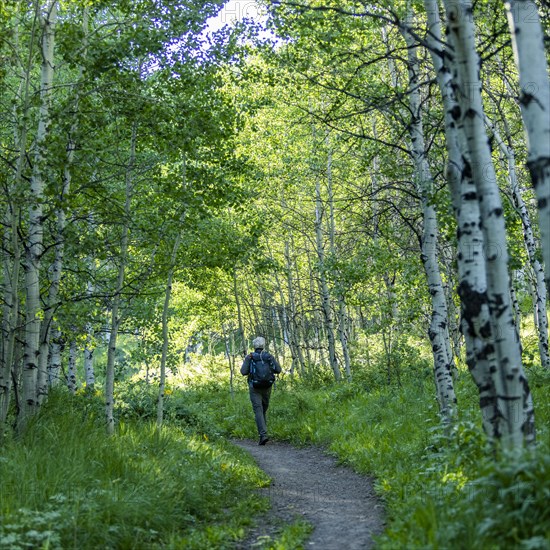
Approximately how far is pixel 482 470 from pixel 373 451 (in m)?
5.26

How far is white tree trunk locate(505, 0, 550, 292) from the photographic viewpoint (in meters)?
4.09

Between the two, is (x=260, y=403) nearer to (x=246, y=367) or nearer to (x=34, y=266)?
(x=246, y=367)

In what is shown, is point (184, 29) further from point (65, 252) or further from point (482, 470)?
point (482, 470)

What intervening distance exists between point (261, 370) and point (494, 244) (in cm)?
840

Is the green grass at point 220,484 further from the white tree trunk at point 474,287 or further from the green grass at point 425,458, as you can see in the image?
the white tree trunk at point 474,287

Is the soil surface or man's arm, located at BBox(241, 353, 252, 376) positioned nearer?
the soil surface

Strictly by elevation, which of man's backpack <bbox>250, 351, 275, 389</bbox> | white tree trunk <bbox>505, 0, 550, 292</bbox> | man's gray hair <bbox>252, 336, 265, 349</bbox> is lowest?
man's backpack <bbox>250, 351, 275, 389</bbox>

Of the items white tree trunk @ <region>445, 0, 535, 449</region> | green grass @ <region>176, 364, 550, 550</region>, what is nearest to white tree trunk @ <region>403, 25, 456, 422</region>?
green grass @ <region>176, 364, 550, 550</region>

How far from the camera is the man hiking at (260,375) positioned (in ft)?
41.4

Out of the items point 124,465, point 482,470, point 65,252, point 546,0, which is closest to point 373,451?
point 124,465

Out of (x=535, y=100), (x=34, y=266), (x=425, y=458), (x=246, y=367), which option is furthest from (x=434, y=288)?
(x=34, y=266)

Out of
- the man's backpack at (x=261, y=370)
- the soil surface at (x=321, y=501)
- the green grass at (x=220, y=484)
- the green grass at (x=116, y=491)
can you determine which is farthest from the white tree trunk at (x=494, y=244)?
the man's backpack at (x=261, y=370)

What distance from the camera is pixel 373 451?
379 inches

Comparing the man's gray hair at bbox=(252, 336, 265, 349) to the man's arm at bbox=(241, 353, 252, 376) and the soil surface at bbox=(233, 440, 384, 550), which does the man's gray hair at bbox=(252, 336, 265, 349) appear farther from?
the soil surface at bbox=(233, 440, 384, 550)
